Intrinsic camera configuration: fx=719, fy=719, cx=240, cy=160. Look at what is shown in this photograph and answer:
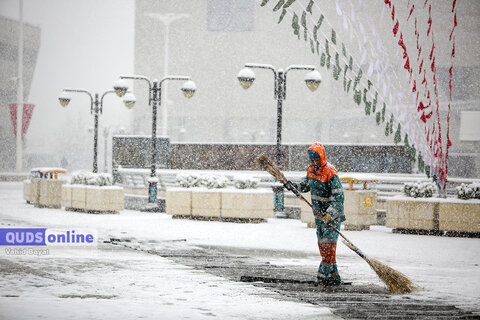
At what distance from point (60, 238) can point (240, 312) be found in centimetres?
829

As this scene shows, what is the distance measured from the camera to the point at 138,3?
223 feet

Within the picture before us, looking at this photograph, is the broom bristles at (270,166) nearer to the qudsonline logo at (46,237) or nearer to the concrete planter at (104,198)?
the qudsonline logo at (46,237)

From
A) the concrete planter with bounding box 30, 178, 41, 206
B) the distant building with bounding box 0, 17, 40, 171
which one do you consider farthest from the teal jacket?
the distant building with bounding box 0, 17, 40, 171

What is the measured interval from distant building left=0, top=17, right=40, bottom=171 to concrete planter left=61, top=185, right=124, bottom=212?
148 feet

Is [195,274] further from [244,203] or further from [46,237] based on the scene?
[244,203]

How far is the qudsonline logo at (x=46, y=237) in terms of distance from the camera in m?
13.8

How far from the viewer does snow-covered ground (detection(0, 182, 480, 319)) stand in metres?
7.36

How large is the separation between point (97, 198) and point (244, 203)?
16.9ft

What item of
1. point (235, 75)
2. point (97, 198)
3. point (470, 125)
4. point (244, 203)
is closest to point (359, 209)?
point (244, 203)

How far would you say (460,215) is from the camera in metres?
16.7

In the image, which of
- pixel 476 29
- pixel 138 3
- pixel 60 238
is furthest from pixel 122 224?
pixel 138 3

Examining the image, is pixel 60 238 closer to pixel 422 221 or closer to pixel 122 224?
pixel 122 224

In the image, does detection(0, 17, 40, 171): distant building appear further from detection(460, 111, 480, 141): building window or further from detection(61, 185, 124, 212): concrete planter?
detection(61, 185, 124, 212): concrete planter

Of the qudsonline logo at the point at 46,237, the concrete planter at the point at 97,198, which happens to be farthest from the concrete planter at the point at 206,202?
the qudsonline logo at the point at 46,237
